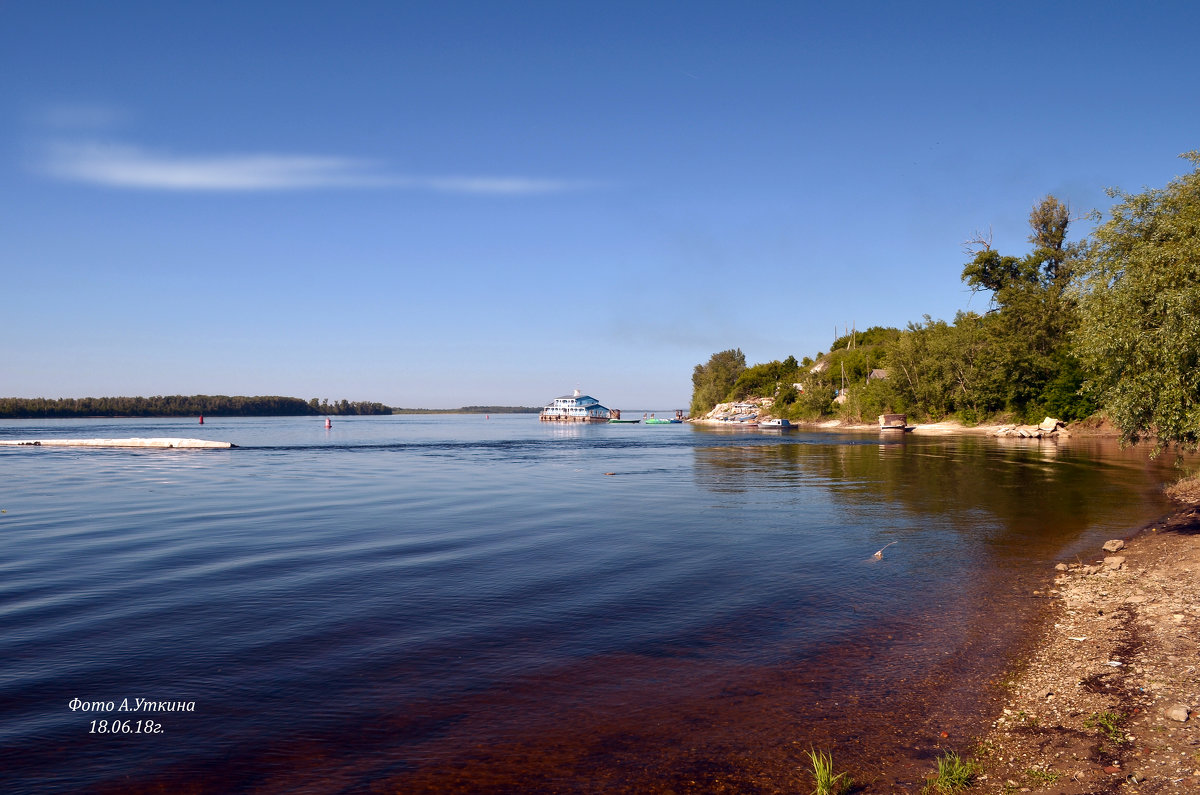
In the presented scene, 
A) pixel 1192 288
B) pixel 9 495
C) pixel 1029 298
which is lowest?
pixel 9 495

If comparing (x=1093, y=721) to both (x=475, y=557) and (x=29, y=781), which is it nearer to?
(x=29, y=781)

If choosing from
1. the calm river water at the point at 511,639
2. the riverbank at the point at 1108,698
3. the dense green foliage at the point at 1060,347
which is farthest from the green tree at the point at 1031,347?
the riverbank at the point at 1108,698

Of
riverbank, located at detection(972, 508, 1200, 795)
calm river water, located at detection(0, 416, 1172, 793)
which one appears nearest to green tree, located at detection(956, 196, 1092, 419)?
calm river water, located at detection(0, 416, 1172, 793)

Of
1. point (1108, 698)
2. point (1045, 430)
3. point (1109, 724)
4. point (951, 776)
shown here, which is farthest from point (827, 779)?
point (1045, 430)

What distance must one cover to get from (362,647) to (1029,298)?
101 metres

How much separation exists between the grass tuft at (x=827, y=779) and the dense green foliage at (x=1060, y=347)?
1627 cm

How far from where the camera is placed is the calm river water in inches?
312

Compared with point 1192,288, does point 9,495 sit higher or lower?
lower

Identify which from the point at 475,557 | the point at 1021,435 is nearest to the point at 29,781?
the point at 475,557

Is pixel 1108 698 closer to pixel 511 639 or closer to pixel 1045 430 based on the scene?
pixel 511 639

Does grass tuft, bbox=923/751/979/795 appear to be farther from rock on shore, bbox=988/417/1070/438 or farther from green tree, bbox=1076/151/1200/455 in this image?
rock on shore, bbox=988/417/1070/438

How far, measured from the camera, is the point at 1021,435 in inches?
3184

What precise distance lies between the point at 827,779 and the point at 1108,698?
14.8 feet

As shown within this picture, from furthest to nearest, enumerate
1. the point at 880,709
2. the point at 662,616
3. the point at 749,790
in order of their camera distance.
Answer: the point at 662,616
the point at 880,709
the point at 749,790
